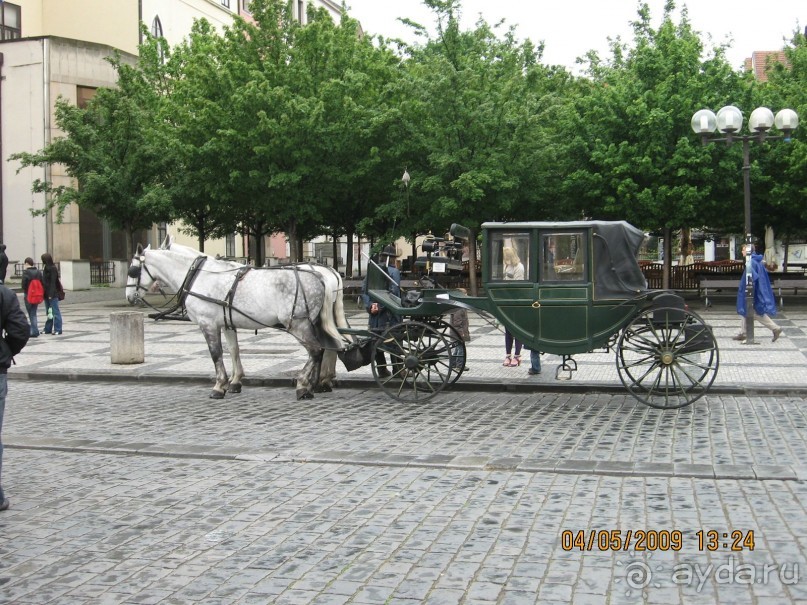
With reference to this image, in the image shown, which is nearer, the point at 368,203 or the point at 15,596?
the point at 15,596

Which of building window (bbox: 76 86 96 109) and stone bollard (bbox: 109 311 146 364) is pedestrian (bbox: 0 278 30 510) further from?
building window (bbox: 76 86 96 109)

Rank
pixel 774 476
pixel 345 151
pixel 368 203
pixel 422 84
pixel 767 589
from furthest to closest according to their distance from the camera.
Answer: pixel 368 203 < pixel 345 151 < pixel 422 84 < pixel 774 476 < pixel 767 589

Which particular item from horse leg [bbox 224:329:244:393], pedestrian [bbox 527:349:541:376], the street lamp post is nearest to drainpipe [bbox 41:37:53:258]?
horse leg [bbox 224:329:244:393]

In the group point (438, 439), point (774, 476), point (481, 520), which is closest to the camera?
Result: point (481, 520)

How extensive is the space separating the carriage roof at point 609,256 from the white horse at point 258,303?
97.9 inches

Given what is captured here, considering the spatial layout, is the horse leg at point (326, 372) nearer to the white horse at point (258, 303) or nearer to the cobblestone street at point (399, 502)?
the white horse at point (258, 303)

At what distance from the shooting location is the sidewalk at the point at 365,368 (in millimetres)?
12227

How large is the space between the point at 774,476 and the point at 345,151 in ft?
68.0

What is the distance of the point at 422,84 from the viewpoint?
24.8 m

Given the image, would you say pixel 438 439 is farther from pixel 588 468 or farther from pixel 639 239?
pixel 639 239

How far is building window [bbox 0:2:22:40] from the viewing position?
40.6m

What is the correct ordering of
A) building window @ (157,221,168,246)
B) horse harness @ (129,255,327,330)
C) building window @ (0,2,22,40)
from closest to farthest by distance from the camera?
horse harness @ (129,255,327,330)
building window @ (0,2,22,40)
building window @ (157,221,168,246)

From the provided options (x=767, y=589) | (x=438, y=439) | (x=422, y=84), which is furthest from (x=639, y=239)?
(x=422, y=84)

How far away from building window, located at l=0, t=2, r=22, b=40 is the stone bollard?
30334 mm
